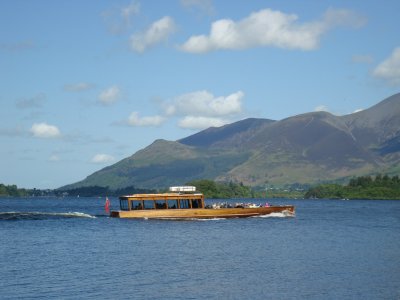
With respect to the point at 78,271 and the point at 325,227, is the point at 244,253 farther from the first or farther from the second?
the point at 325,227

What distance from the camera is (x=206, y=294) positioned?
49.5 metres

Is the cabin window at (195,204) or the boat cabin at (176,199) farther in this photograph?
the cabin window at (195,204)

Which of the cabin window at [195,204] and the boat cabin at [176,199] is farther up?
the boat cabin at [176,199]

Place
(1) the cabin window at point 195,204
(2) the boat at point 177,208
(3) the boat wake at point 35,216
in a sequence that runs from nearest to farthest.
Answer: (2) the boat at point 177,208 → (1) the cabin window at point 195,204 → (3) the boat wake at point 35,216

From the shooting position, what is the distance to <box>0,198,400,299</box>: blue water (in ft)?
167

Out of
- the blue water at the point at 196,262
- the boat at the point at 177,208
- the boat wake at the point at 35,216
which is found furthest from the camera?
the boat wake at the point at 35,216

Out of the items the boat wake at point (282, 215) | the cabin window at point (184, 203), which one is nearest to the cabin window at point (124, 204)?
the cabin window at point (184, 203)

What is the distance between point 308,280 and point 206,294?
35.1ft

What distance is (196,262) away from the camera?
2628 inches

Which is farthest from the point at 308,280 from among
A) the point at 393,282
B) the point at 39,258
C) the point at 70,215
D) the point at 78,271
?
Answer: the point at 70,215

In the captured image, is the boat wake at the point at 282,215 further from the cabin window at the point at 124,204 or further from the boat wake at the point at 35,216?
the boat wake at the point at 35,216

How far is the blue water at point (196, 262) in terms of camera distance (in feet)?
167

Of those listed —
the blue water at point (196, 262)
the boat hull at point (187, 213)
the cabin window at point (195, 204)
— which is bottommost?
the blue water at point (196, 262)

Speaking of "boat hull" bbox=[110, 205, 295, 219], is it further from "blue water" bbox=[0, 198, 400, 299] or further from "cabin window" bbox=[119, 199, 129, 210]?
"blue water" bbox=[0, 198, 400, 299]
